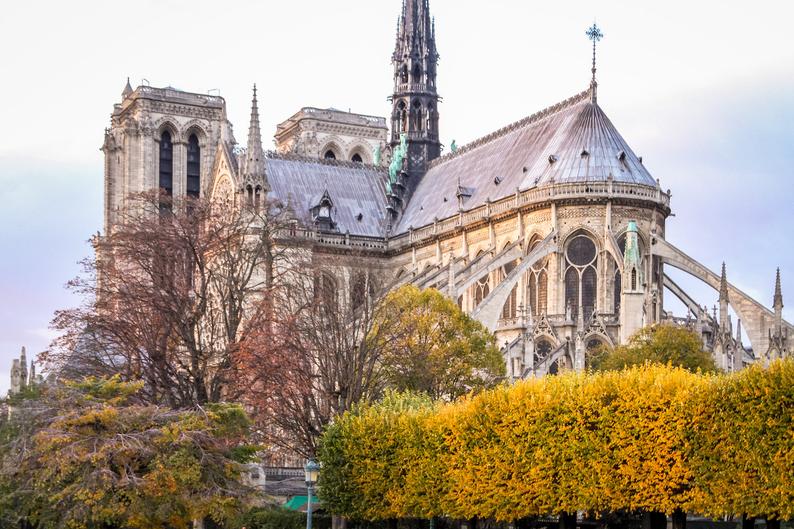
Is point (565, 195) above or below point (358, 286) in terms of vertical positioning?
above

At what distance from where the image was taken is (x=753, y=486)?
29.7 metres

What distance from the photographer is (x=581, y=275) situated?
66.1 meters

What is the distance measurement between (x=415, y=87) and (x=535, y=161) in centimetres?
1844

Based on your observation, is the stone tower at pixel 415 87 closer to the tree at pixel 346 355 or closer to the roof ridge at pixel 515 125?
the roof ridge at pixel 515 125

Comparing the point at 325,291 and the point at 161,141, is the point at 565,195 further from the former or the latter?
the point at 161,141

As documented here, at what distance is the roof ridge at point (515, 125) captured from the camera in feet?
236

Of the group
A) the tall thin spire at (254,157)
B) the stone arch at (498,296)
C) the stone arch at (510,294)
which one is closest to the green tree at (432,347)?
the stone arch at (498,296)

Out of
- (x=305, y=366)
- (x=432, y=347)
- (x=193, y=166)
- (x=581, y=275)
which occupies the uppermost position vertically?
(x=193, y=166)

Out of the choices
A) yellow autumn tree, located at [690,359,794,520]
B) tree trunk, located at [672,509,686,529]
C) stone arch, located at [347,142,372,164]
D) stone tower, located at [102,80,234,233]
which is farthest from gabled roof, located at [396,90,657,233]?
yellow autumn tree, located at [690,359,794,520]

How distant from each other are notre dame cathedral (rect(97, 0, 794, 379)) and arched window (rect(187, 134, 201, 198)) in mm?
14528

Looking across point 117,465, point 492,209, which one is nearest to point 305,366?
point 117,465

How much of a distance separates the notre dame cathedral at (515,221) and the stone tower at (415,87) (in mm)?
87

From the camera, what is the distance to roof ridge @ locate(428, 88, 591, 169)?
72062 mm

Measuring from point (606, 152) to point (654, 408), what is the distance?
3618 centimetres
